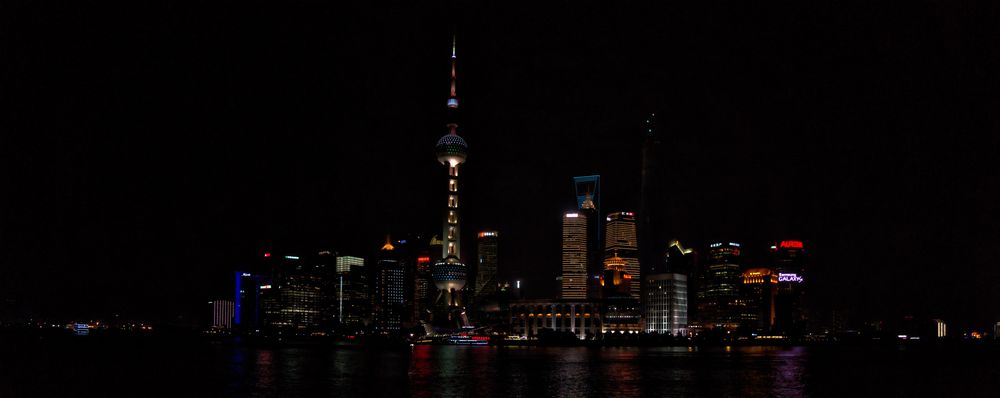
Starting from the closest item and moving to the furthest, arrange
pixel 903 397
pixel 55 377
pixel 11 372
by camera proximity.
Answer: pixel 903 397 → pixel 55 377 → pixel 11 372

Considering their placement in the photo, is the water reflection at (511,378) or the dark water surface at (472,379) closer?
the water reflection at (511,378)

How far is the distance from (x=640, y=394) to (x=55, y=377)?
56.6 meters

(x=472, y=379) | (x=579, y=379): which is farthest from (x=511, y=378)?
(x=579, y=379)

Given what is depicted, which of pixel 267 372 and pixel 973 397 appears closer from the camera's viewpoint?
pixel 973 397

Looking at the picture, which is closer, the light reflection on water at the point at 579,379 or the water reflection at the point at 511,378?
the water reflection at the point at 511,378

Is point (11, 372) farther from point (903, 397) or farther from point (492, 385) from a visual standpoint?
point (903, 397)

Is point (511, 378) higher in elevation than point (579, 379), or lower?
lower

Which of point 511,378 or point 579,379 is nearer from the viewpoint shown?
point 579,379

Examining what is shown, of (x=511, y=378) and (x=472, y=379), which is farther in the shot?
(x=511, y=378)

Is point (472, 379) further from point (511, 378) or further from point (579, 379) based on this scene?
point (579, 379)

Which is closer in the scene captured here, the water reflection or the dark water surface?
the water reflection

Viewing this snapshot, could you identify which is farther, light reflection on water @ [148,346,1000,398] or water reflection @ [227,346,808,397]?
light reflection on water @ [148,346,1000,398]

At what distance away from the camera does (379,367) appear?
Result: 331ft

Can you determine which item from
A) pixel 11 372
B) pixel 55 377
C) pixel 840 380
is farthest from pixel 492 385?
pixel 11 372
